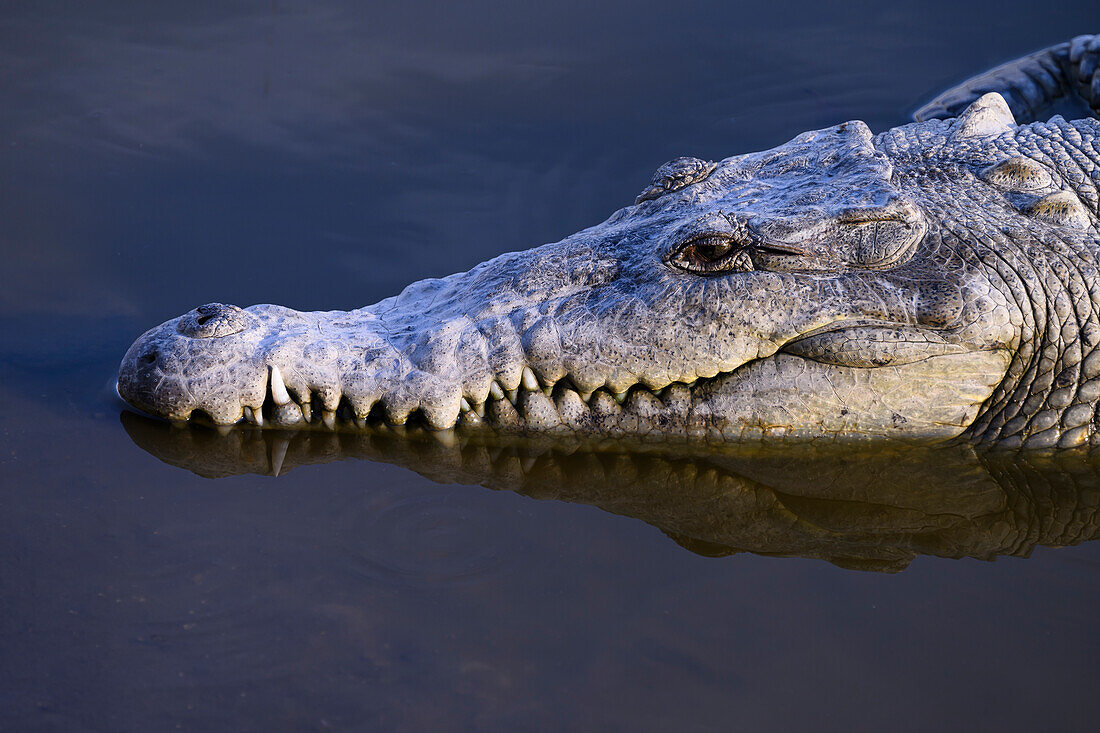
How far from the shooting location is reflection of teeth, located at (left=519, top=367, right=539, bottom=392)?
11.8ft

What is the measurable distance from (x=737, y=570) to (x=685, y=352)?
73 cm

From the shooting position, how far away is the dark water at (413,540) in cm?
278

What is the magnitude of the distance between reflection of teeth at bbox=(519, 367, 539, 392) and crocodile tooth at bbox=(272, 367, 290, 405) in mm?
790

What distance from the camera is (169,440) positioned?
372 cm

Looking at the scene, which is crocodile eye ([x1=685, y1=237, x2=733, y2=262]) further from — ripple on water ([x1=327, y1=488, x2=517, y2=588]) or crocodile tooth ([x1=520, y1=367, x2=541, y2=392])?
ripple on water ([x1=327, y1=488, x2=517, y2=588])

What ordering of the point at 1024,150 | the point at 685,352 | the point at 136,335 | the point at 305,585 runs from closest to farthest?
the point at 305,585, the point at 685,352, the point at 1024,150, the point at 136,335

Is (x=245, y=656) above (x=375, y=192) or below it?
below

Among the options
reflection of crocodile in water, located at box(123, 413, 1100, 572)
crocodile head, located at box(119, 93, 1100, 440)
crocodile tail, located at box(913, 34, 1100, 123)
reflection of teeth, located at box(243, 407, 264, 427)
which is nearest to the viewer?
reflection of crocodile in water, located at box(123, 413, 1100, 572)

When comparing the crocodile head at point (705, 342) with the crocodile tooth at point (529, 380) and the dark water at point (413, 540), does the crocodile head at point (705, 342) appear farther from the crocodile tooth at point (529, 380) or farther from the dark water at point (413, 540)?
the dark water at point (413, 540)

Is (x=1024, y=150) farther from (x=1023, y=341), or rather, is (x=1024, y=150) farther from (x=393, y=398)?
(x=393, y=398)

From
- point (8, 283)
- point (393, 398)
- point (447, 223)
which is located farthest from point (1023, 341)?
point (8, 283)

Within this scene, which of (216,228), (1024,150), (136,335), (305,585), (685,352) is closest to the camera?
(305,585)

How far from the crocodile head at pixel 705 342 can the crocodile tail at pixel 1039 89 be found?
9.51ft

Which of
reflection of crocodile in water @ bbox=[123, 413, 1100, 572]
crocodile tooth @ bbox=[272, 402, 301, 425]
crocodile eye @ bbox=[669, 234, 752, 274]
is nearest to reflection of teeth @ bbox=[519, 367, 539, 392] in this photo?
reflection of crocodile in water @ bbox=[123, 413, 1100, 572]
